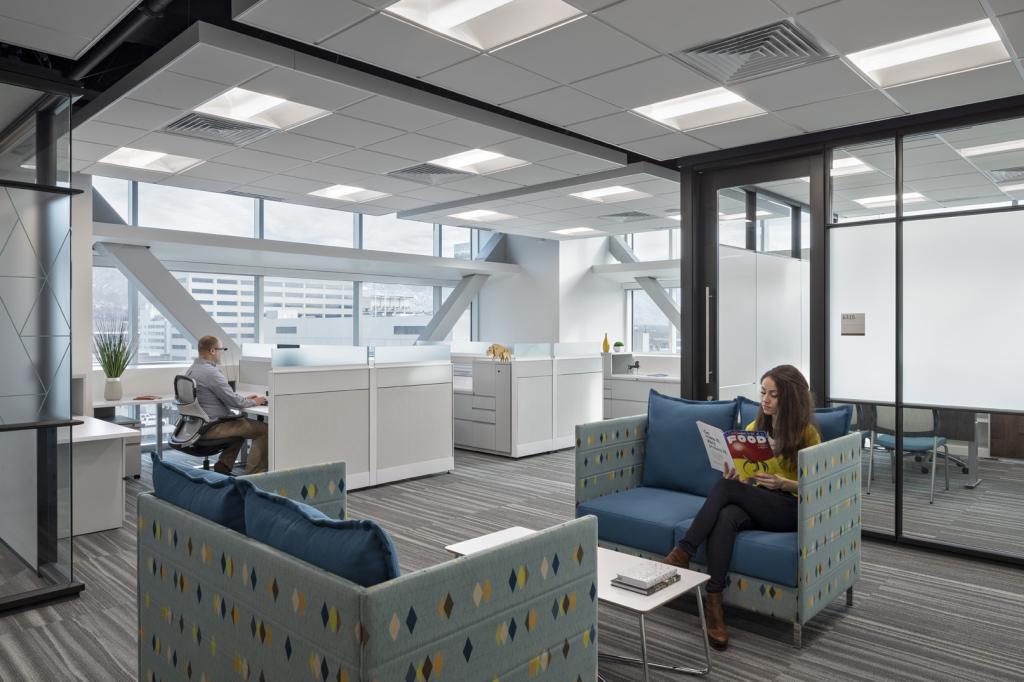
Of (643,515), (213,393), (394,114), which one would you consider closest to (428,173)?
(394,114)

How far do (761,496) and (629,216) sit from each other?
5.14 metres

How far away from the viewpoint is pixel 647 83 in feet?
11.6

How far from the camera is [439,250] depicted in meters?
10.5

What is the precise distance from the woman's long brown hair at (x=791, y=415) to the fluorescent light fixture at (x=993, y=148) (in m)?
2.00

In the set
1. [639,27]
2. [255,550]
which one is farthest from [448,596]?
[639,27]

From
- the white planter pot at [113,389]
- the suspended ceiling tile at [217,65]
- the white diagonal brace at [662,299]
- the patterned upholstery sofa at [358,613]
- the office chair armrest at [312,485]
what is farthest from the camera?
the white diagonal brace at [662,299]

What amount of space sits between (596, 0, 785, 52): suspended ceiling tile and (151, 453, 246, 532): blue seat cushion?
7.33ft

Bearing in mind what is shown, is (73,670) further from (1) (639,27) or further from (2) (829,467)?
(1) (639,27)

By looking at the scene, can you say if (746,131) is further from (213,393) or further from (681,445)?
(213,393)

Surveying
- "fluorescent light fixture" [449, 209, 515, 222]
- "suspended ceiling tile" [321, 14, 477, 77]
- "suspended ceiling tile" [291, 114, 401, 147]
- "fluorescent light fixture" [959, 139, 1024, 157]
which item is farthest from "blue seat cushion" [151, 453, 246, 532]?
"fluorescent light fixture" [449, 209, 515, 222]

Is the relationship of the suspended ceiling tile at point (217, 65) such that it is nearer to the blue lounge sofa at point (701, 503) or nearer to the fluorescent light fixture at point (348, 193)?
the blue lounge sofa at point (701, 503)

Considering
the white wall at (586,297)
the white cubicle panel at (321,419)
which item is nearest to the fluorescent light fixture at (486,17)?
the white cubicle panel at (321,419)

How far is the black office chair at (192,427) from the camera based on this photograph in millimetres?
5027

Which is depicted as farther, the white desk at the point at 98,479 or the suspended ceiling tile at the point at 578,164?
the suspended ceiling tile at the point at 578,164
